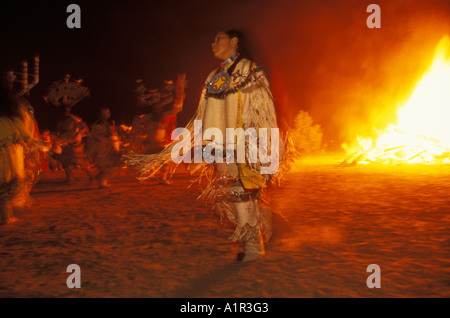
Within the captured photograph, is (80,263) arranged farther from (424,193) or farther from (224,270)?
(424,193)

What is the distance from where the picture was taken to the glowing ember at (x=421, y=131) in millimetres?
10555

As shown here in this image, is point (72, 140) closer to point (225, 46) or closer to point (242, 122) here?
point (225, 46)

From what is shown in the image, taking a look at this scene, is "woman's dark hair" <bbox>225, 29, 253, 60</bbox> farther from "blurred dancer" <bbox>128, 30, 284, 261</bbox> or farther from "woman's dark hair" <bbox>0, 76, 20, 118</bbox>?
"woman's dark hair" <bbox>0, 76, 20, 118</bbox>

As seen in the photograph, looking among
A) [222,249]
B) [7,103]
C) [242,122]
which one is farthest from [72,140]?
[242,122]

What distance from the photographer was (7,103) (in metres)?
4.11

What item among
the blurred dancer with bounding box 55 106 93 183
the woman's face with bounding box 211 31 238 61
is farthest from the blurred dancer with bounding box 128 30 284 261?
the blurred dancer with bounding box 55 106 93 183

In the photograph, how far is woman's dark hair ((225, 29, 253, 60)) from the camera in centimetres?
293

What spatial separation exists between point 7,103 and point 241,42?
2.98 meters

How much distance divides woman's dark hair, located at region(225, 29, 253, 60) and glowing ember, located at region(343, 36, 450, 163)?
27.7 ft

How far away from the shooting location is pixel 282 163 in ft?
9.52

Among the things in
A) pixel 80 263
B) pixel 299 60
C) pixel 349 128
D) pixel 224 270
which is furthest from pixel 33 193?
pixel 349 128

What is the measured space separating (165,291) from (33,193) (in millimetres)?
5756

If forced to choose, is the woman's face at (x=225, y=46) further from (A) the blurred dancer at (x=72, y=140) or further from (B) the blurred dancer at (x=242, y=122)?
(A) the blurred dancer at (x=72, y=140)

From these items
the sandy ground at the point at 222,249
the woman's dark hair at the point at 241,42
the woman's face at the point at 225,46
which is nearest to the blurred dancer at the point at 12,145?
the sandy ground at the point at 222,249
